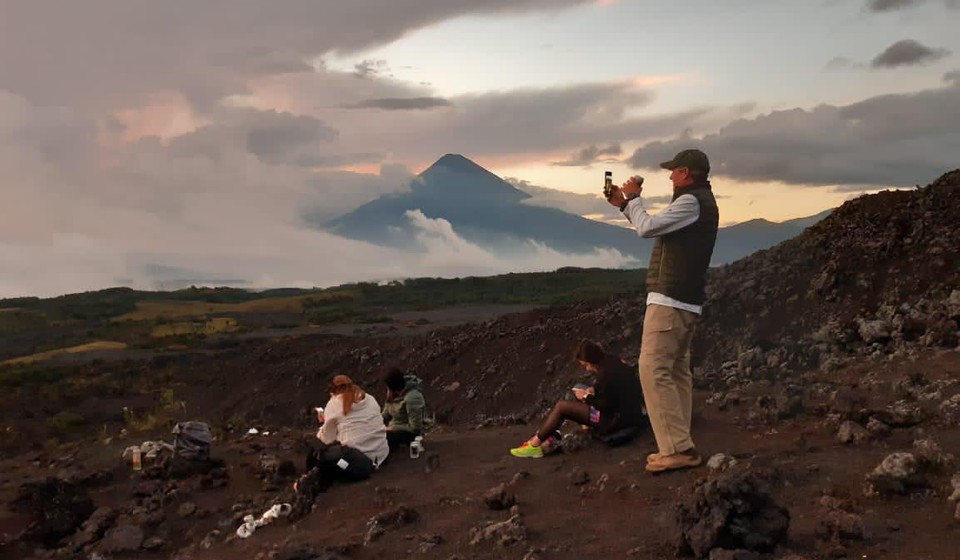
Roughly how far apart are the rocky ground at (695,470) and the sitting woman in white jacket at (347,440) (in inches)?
9.1

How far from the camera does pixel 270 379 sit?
25625mm

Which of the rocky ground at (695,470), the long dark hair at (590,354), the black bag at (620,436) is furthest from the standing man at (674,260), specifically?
the black bag at (620,436)

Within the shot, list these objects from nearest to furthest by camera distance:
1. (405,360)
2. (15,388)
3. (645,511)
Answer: (645,511) < (405,360) < (15,388)

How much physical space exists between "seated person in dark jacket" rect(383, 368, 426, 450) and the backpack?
281 cm

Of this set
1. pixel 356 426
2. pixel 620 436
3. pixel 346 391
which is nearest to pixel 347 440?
pixel 356 426

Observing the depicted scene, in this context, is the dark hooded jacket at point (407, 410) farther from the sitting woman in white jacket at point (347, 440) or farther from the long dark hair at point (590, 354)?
the long dark hair at point (590, 354)

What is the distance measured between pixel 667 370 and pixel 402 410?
4753mm

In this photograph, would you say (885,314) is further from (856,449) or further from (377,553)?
(377,553)

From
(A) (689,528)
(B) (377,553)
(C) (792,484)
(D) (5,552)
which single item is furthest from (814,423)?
(D) (5,552)

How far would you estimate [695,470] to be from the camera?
7848mm

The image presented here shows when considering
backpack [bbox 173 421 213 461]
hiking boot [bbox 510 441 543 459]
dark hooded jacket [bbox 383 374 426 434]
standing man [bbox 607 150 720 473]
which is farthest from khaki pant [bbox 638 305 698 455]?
backpack [bbox 173 421 213 461]

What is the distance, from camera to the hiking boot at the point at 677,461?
7785mm

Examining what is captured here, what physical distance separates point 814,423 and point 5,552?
9.88 m

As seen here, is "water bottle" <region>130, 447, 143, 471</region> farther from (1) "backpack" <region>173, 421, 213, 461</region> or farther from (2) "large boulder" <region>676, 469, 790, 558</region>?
(2) "large boulder" <region>676, 469, 790, 558</region>
